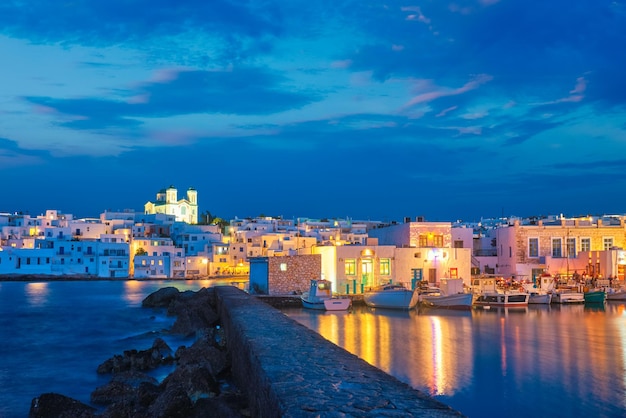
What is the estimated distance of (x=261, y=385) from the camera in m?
8.32

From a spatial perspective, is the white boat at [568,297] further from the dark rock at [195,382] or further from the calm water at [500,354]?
the dark rock at [195,382]

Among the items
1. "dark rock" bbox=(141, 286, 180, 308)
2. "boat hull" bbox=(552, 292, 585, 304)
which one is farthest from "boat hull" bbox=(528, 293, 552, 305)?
"dark rock" bbox=(141, 286, 180, 308)

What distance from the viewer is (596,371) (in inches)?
684

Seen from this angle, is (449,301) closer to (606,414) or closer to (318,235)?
(606,414)

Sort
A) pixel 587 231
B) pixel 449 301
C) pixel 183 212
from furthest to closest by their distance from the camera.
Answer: pixel 183 212, pixel 587 231, pixel 449 301

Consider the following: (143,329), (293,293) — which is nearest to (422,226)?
(293,293)

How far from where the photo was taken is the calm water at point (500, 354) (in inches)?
555

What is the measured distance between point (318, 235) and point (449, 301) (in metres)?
59.4

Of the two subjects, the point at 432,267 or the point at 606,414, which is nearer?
the point at 606,414

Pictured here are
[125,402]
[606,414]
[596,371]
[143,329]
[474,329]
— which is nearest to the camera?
[125,402]

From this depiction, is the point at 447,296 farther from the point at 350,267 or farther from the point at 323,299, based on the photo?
the point at 323,299

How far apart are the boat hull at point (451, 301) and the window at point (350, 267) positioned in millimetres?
4622

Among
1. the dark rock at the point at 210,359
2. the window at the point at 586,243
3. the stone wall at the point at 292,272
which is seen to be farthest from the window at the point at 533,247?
the dark rock at the point at 210,359

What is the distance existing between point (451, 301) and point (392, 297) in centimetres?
353
